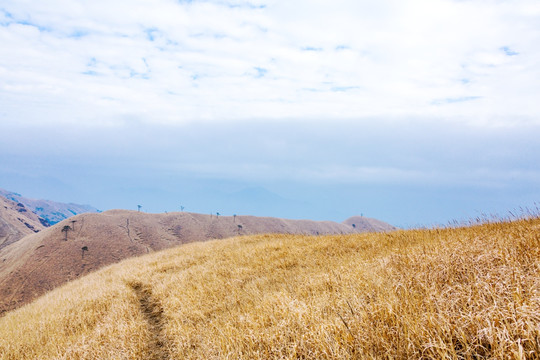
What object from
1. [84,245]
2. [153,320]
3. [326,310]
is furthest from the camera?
[84,245]

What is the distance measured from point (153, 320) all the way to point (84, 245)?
116 metres

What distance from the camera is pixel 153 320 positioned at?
10312mm

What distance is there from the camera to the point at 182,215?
166 metres

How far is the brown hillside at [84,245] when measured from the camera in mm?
76125

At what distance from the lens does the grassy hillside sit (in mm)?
3473

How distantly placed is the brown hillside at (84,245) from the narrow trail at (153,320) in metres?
38.6

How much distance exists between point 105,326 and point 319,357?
28.2 ft

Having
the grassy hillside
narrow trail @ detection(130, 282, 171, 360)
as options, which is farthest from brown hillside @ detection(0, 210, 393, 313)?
the grassy hillside

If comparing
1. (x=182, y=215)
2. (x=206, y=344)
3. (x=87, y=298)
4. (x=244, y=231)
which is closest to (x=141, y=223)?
(x=182, y=215)

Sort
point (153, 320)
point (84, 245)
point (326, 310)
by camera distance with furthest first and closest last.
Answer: point (84, 245) < point (153, 320) < point (326, 310)

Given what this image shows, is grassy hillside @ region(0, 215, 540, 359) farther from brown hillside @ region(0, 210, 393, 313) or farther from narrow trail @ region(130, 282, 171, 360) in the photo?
brown hillside @ region(0, 210, 393, 313)

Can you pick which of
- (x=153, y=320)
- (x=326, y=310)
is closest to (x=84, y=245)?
(x=153, y=320)

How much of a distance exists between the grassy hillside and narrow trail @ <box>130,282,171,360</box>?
5cm

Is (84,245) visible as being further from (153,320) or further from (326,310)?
(326,310)
